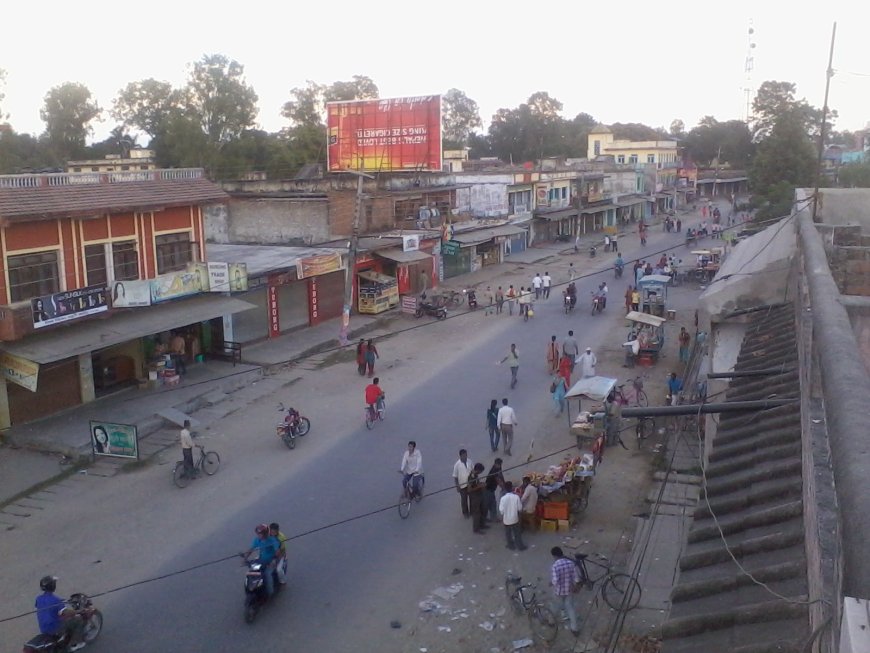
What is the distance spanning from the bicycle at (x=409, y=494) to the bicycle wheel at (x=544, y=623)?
11.9 ft

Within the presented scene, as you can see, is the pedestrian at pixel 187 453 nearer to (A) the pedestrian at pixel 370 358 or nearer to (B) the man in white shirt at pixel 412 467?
(B) the man in white shirt at pixel 412 467

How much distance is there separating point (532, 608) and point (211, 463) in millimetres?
7972

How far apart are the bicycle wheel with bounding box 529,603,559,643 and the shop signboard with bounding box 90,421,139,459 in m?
9.55

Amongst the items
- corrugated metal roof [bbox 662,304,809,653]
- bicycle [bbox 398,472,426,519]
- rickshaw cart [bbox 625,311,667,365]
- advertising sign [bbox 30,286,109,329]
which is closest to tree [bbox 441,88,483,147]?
rickshaw cart [bbox 625,311,667,365]

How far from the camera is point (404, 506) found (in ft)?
43.7

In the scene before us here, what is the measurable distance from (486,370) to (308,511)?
10.1 m

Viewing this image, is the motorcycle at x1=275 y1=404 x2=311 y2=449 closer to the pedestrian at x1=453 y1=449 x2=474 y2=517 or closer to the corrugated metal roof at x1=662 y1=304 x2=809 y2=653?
the pedestrian at x1=453 y1=449 x2=474 y2=517

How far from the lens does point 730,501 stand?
13.5 ft

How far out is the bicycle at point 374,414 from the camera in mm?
→ 17969

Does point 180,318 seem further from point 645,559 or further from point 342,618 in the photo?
point 645,559

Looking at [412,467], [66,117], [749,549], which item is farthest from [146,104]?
[749,549]

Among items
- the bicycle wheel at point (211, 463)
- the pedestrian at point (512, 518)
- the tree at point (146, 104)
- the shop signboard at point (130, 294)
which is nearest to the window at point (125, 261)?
the shop signboard at point (130, 294)

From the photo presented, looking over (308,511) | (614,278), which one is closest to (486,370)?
(308,511)

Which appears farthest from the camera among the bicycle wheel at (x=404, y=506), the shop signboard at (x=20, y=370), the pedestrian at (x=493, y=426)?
the shop signboard at (x=20, y=370)
